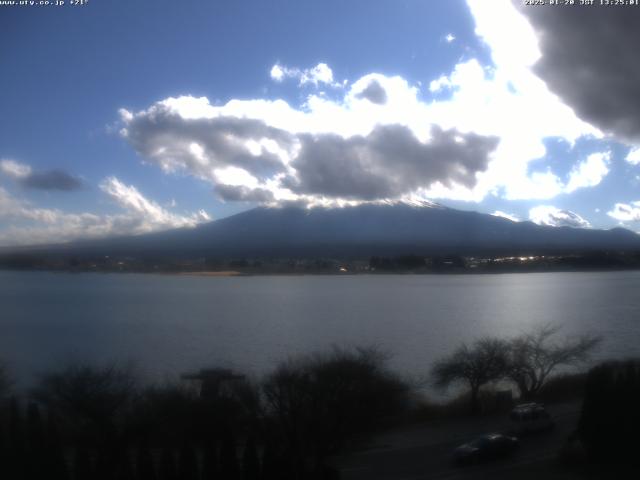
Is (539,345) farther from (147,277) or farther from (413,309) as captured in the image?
(147,277)

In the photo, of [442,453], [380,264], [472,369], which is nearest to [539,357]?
[472,369]

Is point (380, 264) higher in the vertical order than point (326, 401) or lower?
higher

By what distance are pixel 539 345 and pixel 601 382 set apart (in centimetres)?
611

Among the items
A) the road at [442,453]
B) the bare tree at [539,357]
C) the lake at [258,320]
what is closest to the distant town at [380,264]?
the lake at [258,320]

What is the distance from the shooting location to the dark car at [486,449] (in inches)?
301

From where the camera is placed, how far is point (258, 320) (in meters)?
21.4

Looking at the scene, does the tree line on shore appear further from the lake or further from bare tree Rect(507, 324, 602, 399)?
the lake

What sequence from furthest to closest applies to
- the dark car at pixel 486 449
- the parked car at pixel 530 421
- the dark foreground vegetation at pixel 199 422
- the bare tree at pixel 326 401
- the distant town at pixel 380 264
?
the distant town at pixel 380 264, the parked car at pixel 530 421, the bare tree at pixel 326 401, the dark car at pixel 486 449, the dark foreground vegetation at pixel 199 422

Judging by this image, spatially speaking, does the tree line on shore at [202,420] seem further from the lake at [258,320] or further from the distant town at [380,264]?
the distant town at [380,264]

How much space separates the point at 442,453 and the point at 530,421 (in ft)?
5.60

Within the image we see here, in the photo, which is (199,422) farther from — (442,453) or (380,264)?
(380,264)

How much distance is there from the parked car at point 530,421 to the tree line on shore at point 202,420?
189 centimetres

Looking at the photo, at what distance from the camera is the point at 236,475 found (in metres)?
6.27

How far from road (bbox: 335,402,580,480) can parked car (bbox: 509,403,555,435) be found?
0.10m
